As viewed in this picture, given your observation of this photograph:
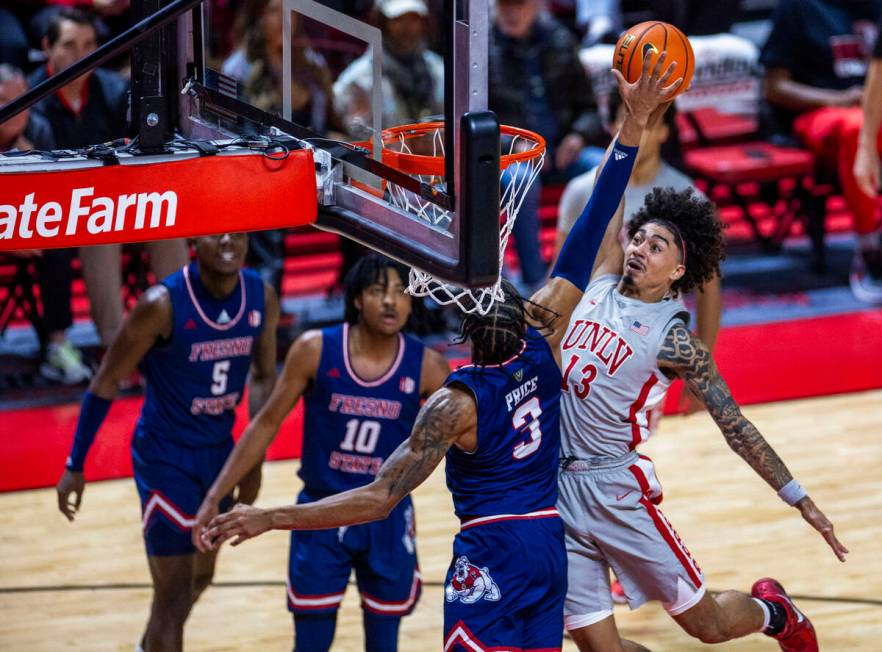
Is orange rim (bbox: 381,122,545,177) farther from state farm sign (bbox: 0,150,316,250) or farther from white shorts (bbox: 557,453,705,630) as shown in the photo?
white shorts (bbox: 557,453,705,630)

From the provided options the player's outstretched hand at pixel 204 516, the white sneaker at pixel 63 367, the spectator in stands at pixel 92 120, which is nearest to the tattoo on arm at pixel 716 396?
the player's outstretched hand at pixel 204 516

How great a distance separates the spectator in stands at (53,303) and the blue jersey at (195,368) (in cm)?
319

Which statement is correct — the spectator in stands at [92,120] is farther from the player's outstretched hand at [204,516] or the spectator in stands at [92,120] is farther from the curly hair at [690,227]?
the curly hair at [690,227]

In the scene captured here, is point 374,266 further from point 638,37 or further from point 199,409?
point 638,37

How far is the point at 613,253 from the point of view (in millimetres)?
5270

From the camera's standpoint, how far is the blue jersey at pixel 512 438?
4.40 meters

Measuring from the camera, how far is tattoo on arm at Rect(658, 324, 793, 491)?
4801 mm

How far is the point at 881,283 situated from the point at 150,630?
6.80m

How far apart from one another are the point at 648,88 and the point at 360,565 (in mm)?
2029

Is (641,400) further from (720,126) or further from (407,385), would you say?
(720,126)

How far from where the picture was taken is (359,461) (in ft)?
17.5

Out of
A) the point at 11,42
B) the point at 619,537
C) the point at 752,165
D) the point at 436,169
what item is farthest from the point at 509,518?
the point at 752,165

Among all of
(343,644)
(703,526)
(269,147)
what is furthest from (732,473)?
(269,147)

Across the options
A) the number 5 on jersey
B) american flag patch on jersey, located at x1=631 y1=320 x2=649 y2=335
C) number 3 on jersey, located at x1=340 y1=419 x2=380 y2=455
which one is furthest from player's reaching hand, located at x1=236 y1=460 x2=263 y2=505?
american flag patch on jersey, located at x1=631 y1=320 x2=649 y2=335
